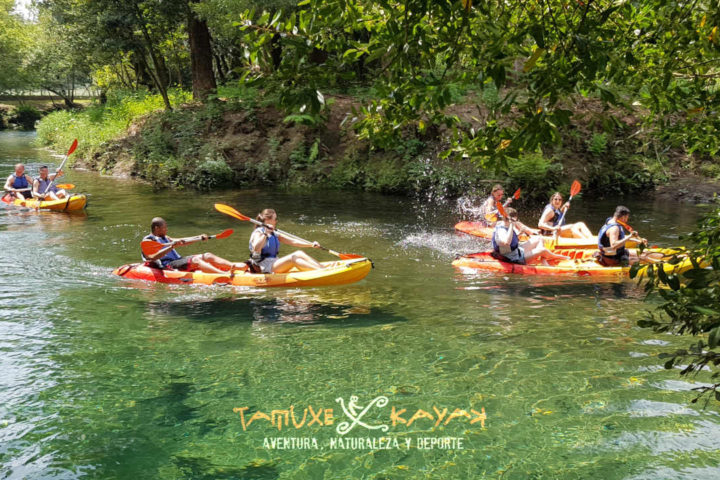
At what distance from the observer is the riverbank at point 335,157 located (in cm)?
1747

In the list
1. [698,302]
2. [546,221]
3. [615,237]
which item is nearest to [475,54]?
[698,302]

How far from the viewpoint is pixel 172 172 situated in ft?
64.4

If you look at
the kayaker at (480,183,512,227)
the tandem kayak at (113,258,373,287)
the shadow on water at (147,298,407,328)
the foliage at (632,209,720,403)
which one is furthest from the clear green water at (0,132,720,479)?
the foliage at (632,209,720,403)

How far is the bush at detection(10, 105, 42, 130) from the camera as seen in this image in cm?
4856

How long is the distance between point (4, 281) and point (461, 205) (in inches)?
446

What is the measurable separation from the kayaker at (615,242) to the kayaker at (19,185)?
1440cm

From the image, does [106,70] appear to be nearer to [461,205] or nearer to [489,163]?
[461,205]

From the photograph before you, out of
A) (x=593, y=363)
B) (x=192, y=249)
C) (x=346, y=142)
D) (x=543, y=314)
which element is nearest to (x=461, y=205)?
(x=346, y=142)

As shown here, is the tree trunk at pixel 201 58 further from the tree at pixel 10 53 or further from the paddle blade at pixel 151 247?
the tree at pixel 10 53

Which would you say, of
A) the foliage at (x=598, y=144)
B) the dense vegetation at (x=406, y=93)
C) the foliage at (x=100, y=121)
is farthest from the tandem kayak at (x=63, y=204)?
the foliage at (x=598, y=144)

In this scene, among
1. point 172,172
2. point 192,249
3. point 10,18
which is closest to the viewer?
point 192,249
